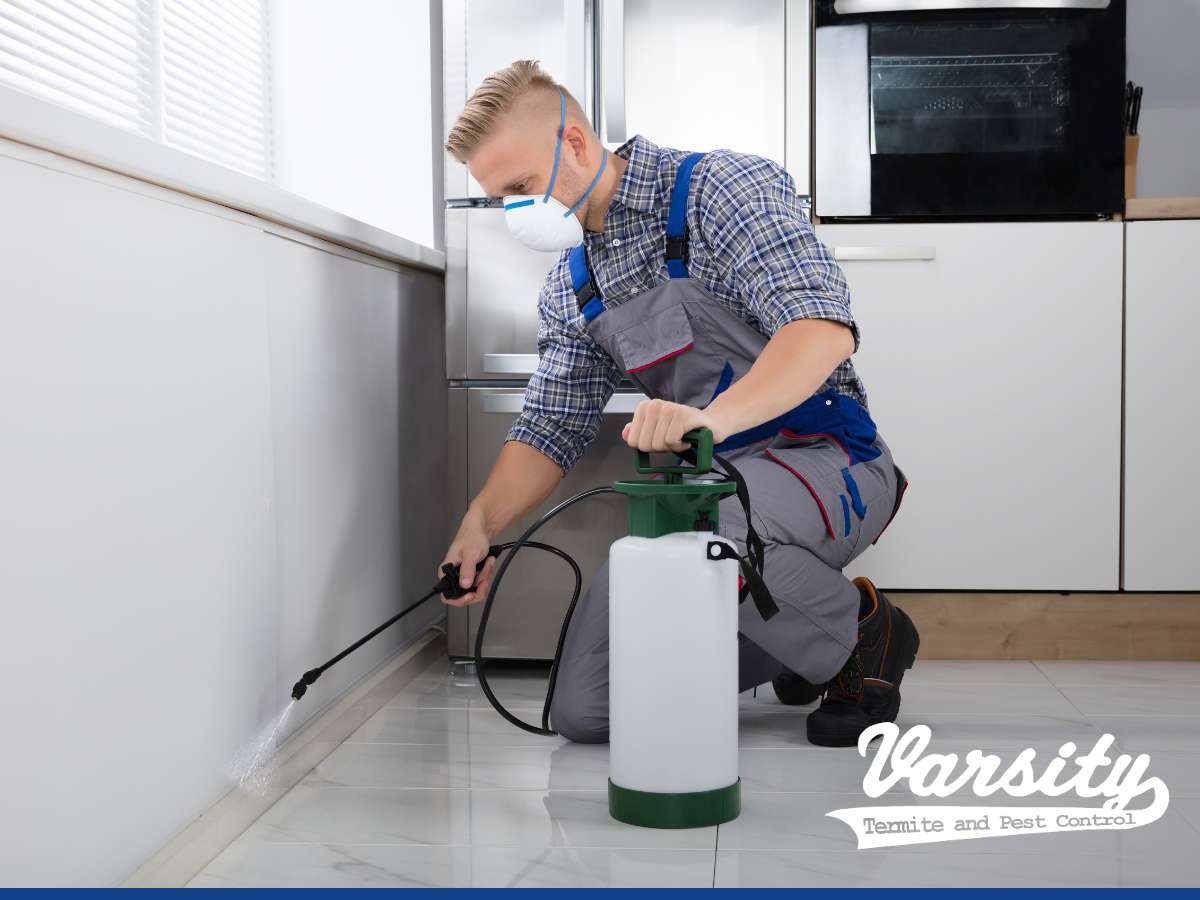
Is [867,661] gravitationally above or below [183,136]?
below

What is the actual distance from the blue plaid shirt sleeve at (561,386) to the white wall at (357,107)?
599 mm

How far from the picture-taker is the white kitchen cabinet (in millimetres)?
2062

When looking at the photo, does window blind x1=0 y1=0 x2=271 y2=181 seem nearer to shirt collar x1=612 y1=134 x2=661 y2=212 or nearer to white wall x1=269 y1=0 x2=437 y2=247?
white wall x1=269 y1=0 x2=437 y2=247

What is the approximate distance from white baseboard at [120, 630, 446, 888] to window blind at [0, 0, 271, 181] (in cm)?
105

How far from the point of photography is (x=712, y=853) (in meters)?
1.16

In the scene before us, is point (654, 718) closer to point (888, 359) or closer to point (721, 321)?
point (721, 321)

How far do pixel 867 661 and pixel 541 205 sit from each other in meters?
0.76

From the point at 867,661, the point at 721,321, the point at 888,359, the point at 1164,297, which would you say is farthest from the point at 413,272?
the point at 1164,297

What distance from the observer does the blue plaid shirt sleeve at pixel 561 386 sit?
1.79m

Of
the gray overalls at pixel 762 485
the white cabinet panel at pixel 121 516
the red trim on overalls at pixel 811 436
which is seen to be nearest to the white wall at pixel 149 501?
the white cabinet panel at pixel 121 516

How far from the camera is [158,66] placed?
7.33ft

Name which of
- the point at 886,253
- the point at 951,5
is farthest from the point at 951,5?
the point at 886,253

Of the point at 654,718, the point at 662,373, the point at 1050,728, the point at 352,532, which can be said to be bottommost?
the point at 1050,728

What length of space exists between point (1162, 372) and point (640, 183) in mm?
1033
